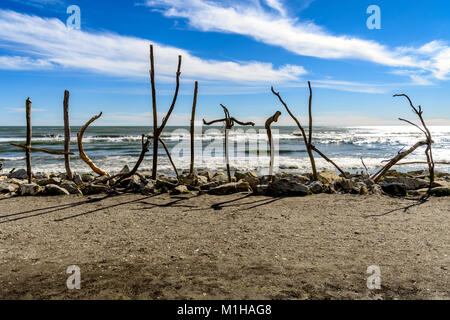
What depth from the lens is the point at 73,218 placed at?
6.67 metres

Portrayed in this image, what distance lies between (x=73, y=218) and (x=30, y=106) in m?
4.81

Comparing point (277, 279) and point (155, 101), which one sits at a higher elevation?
point (155, 101)

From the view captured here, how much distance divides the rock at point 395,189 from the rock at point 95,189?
23.0 feet

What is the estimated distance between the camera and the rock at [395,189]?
879 cm

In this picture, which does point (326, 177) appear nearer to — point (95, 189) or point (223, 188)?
point (223, 188)

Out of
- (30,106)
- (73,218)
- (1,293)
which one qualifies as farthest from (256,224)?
(30,106)

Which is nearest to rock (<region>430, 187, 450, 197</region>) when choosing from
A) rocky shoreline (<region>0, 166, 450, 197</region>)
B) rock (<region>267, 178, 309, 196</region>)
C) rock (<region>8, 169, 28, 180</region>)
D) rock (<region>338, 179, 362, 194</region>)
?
rocky shoreline (<region>0, 166, 450, 197</region>)

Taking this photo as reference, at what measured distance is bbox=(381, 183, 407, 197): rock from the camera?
8785 mm

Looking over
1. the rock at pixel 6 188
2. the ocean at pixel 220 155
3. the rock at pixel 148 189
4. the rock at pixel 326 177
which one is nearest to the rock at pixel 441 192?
the ocean at pixel 220 155

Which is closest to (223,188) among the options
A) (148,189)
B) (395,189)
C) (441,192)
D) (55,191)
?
(148,189)

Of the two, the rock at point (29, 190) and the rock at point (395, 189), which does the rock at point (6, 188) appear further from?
the rock at point (395, 189)

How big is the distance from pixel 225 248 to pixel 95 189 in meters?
5.14

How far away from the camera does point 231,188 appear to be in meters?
9.04
